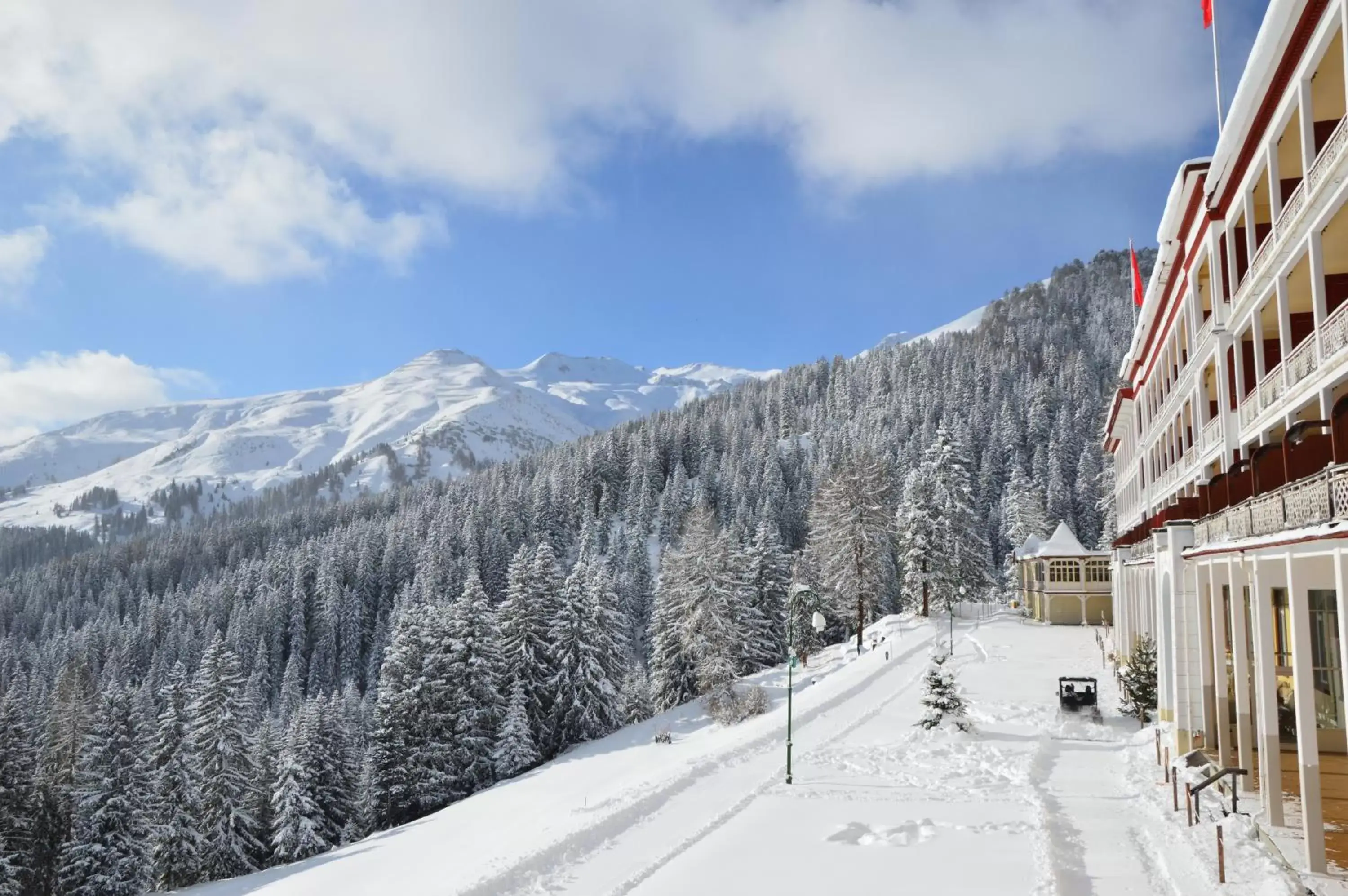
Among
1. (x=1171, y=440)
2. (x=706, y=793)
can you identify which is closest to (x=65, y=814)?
(x=706, y=793)

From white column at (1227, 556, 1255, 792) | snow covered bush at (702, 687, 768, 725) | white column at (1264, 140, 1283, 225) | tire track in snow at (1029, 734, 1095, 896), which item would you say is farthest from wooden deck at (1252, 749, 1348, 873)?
snow covered bush at (702, 687, 768, 725)

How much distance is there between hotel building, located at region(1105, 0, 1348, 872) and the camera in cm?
1091

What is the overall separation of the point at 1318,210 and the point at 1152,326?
69.7ft

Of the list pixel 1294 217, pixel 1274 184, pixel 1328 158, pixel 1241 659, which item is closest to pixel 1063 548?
pixel 1274 184

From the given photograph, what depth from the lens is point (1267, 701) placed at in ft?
39.7

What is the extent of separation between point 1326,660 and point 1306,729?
1608 cm

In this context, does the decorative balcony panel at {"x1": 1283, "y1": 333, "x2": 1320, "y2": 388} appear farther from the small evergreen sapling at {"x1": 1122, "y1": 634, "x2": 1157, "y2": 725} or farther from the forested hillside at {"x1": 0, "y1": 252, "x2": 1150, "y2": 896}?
the forested hillside at {"x1": 0, "y1": 252, "x2": 1150, "y2": 896}

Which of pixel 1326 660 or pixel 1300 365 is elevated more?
pixel 1300 365

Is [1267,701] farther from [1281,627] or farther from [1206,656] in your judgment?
[1281,627]

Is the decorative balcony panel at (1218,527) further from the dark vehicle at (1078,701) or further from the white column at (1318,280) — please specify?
the dark vehicle at (1078,701)

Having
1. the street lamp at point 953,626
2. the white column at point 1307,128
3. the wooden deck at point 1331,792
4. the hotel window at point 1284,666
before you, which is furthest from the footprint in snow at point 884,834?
the street lamp at point 953,626

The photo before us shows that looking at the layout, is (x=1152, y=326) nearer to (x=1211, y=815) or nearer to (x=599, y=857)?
(x=1211, y=815)

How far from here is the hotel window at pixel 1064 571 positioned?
187ft

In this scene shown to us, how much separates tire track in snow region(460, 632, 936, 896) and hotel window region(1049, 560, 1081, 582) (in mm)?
39508
